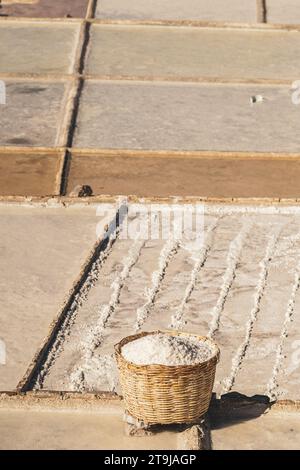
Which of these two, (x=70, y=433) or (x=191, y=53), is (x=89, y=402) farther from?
(x=191, y=53)

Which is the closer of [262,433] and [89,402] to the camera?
[262,433]

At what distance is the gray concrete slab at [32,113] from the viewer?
37.2ft

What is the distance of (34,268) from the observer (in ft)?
26.3

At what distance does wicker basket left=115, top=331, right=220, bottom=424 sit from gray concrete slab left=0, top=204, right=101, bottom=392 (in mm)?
1266

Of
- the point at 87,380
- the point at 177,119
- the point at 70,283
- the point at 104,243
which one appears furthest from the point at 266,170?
the point at 87,380

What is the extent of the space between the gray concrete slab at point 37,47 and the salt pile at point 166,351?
26.6 ft

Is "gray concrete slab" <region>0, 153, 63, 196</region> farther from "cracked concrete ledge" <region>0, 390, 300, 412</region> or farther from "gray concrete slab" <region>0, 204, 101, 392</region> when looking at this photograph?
"cracked concrete ledge" <region>0, 390, 300, 412</region>

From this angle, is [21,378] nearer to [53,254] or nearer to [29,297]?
[29,297]

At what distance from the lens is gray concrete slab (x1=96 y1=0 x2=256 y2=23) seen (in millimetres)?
15078

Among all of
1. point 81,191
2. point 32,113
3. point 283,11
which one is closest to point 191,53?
point 283,11

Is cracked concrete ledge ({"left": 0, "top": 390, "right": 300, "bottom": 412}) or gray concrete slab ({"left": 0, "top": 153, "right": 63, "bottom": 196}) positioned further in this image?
gray concrete slab ({"left": 0, "top": 153, "right": 63, "bottom": 196})

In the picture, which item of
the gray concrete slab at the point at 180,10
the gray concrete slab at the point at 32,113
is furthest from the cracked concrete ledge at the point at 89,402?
the gray concrete slab at the point at 180,10

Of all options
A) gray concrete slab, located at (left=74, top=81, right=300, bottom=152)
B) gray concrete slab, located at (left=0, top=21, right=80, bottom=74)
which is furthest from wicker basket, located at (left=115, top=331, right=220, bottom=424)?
gray concrete slab, located at (left=0, top=21, right=80, bottom=74)

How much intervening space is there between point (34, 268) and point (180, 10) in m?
8.04
